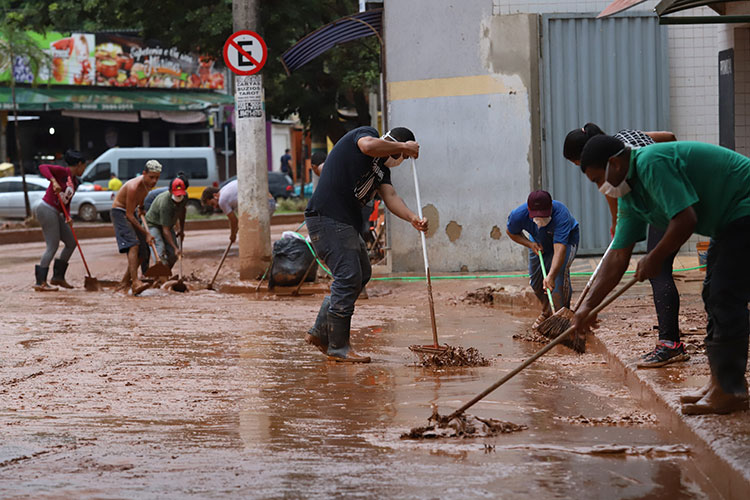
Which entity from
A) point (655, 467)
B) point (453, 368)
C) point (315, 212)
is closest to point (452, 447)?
point (655, 467)

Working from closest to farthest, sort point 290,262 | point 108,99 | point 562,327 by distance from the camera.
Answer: point 562,327 < point 290,262 < point 108,99

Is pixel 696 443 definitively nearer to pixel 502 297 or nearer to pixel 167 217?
pixel 502 297

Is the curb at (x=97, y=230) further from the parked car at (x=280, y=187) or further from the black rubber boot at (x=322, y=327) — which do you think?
the black rubber boot at (x=322, y=327)

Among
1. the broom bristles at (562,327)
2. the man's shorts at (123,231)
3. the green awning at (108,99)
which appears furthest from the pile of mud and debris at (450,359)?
the green awning at (108,99)

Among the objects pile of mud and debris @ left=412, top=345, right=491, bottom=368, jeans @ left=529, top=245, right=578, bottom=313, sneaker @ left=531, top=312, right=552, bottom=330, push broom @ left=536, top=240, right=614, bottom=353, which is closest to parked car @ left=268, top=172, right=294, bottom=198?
jeans @ left=529, top=245, right=578, bottom=313

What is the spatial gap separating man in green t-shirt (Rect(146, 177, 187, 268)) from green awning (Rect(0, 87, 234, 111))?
1856 centimetres

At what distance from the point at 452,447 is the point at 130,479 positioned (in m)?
1.44

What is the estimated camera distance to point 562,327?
26.0 feet

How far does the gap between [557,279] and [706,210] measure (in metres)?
3.74

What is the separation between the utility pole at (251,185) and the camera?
45.9 ft

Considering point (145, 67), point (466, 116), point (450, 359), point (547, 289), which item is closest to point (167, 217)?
point (466, 116)

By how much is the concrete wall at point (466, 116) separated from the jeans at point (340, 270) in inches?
236

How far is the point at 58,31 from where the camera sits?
34.2m

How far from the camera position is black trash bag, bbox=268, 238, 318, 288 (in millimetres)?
12867
